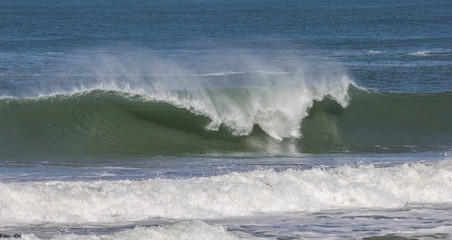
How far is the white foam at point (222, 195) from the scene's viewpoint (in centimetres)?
977

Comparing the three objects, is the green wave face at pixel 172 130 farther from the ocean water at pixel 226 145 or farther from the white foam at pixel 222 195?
the white foam at pixel 222 195

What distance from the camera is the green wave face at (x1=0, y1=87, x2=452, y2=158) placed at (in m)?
16.3

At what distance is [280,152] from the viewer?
1625cm

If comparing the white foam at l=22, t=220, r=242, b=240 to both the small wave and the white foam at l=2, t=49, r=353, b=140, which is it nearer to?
the white foam at l=2, t=49, r=353, b=140

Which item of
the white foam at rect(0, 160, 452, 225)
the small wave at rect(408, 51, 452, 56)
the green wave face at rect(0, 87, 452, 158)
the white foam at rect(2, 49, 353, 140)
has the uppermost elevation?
the small wave at rect(408, 51, 452, 56)

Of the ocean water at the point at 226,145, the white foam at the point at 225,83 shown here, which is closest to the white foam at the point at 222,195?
the ocean water at the point at 226,145

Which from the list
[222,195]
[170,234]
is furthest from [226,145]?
[170,234]

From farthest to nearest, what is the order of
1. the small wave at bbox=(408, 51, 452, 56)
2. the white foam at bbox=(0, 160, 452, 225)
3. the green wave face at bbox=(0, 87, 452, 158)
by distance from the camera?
the small wave at bbox=(408, 51, 452, 56) < the green wave face at bbox=(0, 87, 452, 158) < the white foam at bbox=(0, 160, 452, 225)

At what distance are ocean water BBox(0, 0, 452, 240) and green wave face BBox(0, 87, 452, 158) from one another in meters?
0.04

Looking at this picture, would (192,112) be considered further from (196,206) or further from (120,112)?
(196,206)

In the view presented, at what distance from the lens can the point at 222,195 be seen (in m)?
10.4

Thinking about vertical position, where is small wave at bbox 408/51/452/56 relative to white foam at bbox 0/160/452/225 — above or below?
above

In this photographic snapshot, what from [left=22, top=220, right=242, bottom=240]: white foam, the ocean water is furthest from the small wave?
[left=22, top=220, right=242, bottom=240]: white foam

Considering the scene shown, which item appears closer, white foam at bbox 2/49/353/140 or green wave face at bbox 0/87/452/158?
green wave face at bbox 0/87/452/158
